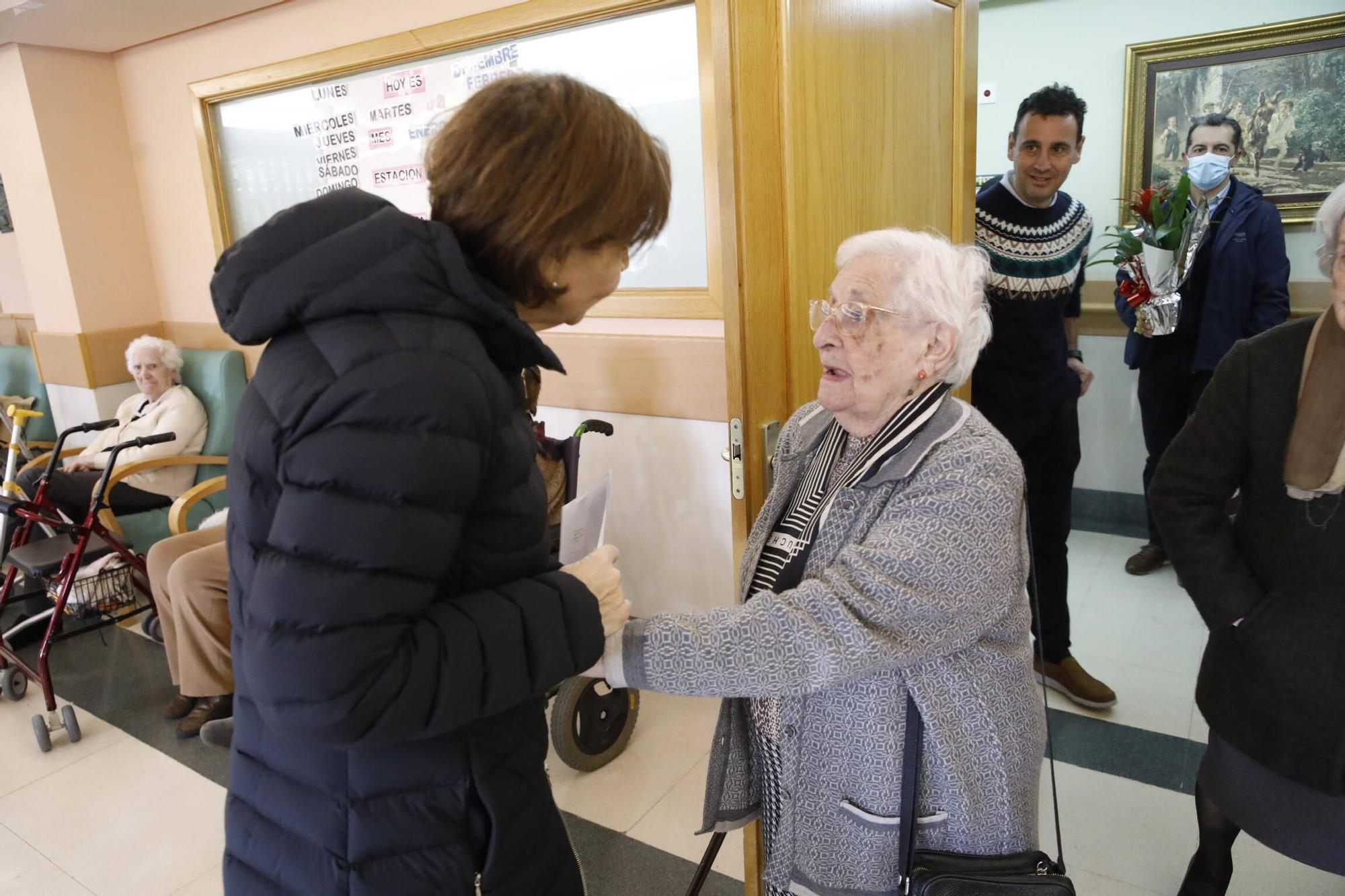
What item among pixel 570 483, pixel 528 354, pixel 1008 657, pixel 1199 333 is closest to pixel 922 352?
pixel 1008 657

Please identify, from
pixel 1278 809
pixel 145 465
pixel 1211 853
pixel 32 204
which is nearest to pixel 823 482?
pixel 1278 809

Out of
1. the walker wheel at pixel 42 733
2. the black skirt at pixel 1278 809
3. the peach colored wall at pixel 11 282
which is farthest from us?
the peach colored wall at pixel 11 282

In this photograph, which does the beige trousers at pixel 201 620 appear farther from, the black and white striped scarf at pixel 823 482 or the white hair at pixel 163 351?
the black and white striped scarf at pixel 823 482

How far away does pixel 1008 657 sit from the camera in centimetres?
120

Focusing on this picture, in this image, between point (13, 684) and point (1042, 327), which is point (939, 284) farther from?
point (13, 684)

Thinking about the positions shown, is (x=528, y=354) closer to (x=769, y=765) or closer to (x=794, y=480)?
(x=794, y=480)

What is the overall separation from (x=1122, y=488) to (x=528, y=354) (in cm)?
379

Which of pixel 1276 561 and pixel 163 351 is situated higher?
pixel 163 351

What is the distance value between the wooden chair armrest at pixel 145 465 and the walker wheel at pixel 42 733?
0.77 meters

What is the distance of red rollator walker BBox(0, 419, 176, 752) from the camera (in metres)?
2.79

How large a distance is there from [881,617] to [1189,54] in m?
3.44

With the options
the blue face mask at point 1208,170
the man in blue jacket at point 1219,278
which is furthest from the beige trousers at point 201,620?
the blue face mask at point 1208,170

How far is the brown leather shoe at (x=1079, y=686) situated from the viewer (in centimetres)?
259

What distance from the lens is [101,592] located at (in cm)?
300
